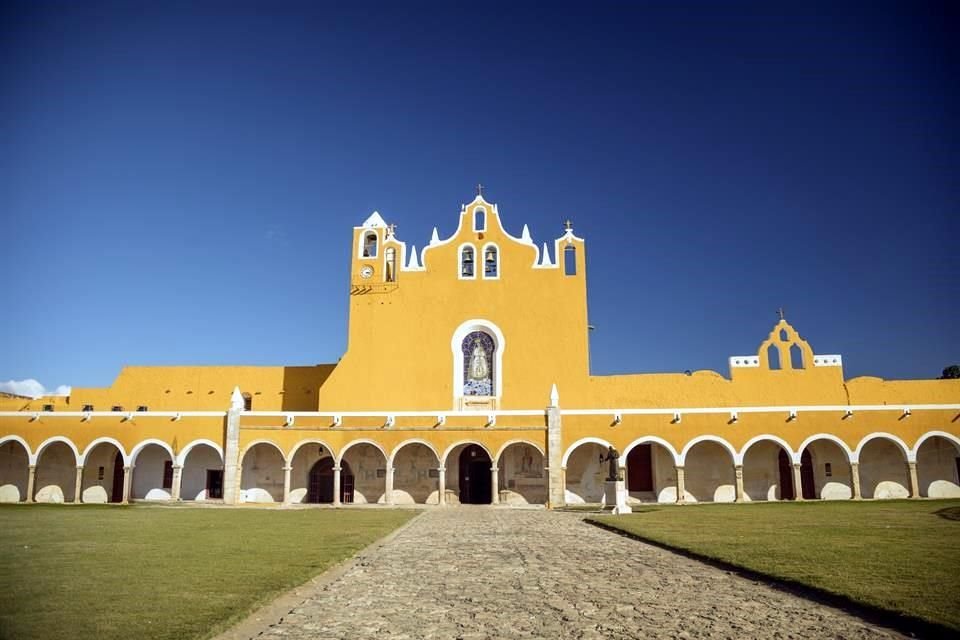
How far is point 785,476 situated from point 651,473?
15.9 ft

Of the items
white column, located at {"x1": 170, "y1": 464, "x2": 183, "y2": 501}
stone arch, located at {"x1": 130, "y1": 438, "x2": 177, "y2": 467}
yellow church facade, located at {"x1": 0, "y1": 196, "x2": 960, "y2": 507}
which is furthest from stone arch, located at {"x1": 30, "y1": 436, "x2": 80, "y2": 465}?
white column, located at {"x1": 170, "y1": 464, "x2": 183, "y2": 501}

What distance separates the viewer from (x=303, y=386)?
31000 millimetres

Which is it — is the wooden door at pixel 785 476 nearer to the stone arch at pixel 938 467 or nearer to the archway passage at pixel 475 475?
the stone arch at pixel 938 467

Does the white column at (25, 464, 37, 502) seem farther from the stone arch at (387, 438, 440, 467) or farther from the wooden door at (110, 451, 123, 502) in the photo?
the stone arch at (387, 438, 440, 467)

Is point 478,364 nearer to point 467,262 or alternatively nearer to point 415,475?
point 467,262

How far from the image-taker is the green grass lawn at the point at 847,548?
662cm

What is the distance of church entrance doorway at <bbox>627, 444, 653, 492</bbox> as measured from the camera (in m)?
27.0

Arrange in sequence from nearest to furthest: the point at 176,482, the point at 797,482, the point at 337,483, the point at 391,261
A: the point at 797,482 < the point at 337,483 < the point at 176,482 < the point at 391,261

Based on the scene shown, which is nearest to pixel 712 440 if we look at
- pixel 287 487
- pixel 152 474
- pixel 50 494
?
pixel 287 487

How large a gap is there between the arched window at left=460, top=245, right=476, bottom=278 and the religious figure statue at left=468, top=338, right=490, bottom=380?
285 cm

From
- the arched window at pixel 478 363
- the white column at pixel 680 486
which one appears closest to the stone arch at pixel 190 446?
the arched window at pixel 478 363

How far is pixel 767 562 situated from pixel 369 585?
478cm

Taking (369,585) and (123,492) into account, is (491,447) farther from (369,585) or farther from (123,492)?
(369,585)

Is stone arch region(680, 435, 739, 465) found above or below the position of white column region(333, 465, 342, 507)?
above
